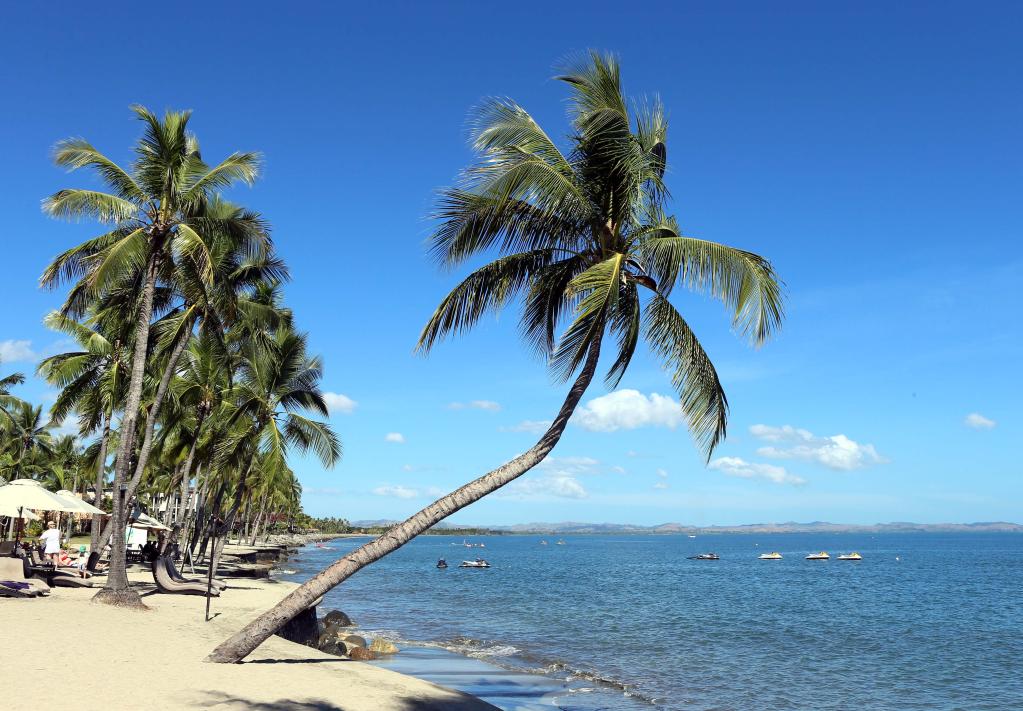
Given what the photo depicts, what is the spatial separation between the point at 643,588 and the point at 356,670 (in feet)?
137

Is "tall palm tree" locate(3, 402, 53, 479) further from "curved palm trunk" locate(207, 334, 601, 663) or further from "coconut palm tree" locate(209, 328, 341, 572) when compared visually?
"curved palm trunk" locate(207, 334, 601, 663)

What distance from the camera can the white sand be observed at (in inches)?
334

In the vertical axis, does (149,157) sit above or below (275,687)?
above

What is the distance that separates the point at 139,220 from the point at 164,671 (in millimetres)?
10005

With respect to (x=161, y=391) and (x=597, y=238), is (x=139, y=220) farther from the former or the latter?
(x=597, y=238)

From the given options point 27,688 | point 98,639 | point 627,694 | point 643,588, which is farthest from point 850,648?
point 643,588

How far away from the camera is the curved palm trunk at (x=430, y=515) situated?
9.97 m

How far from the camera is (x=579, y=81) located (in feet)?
34.6

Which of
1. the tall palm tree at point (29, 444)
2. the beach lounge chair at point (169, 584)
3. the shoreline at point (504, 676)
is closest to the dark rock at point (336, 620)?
the shoreline at point (504, 676)

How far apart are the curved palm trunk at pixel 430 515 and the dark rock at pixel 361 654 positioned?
25.3ft

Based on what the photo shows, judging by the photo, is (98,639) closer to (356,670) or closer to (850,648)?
(356,670)

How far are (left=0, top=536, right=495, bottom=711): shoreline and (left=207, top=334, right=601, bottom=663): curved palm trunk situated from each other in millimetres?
913

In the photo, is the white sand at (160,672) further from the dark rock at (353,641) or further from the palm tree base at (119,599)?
the dark rock at (353,641)

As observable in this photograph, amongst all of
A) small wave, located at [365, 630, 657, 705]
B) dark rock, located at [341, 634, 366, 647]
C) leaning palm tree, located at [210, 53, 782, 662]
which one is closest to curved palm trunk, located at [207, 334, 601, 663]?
leaning palm tree, located at [210, 53, 782, 662]
